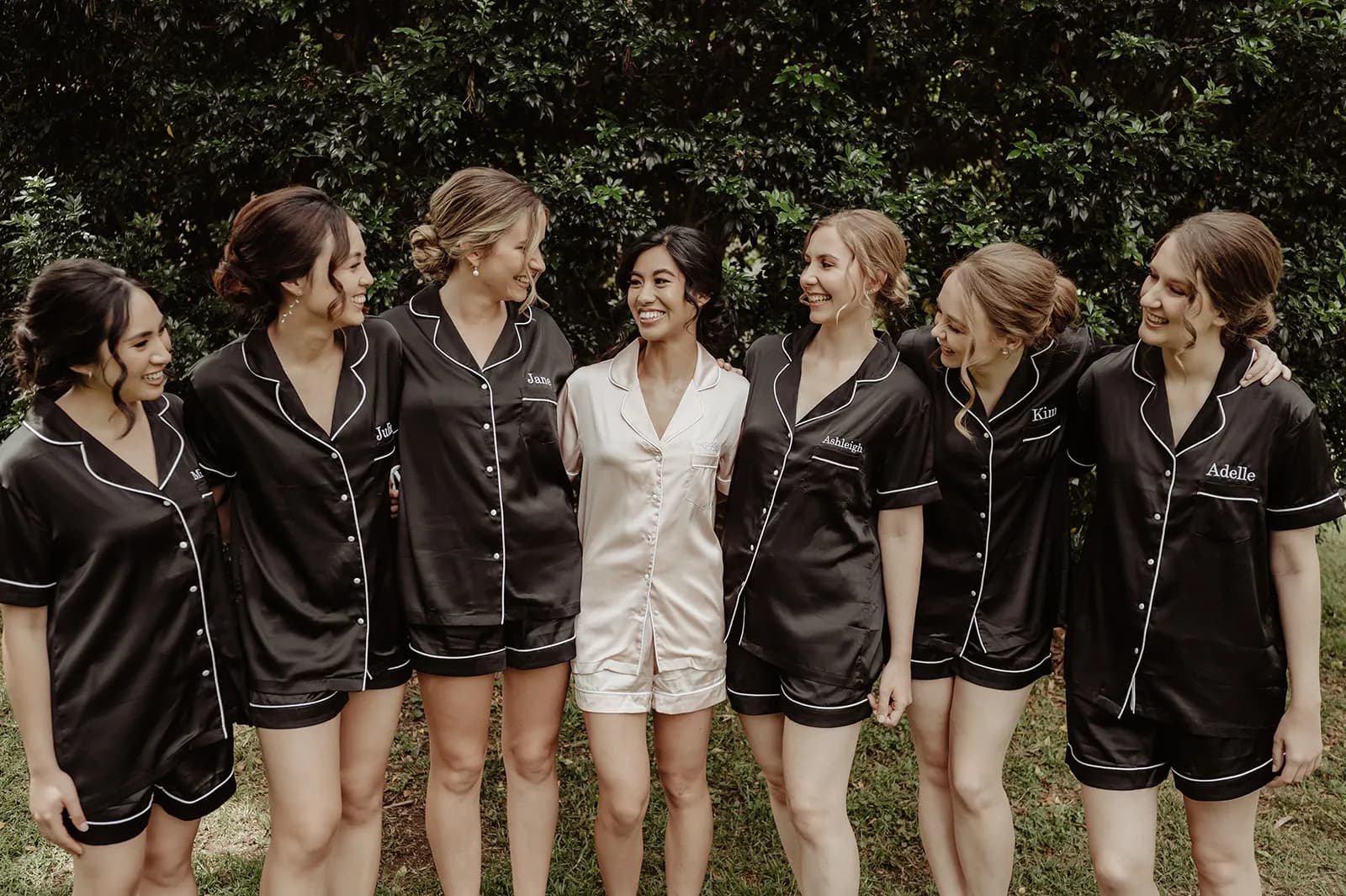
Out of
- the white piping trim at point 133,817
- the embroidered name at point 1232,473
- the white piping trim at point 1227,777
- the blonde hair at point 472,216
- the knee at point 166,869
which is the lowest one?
the knee at point 166,869

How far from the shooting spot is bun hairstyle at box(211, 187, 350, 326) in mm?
3244

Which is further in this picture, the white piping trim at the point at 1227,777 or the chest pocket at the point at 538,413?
the chest pocket at the point at 538,413

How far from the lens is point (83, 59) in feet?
19.9

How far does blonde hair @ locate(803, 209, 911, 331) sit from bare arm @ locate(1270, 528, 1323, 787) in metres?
1.39

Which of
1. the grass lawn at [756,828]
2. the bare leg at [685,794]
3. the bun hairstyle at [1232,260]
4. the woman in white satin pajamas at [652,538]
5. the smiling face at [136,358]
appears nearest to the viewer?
the smiling face at [136,358]

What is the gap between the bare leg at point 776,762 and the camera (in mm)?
3734

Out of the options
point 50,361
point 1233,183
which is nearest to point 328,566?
point 50,361

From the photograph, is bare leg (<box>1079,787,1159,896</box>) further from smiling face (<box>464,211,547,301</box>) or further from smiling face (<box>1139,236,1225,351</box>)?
smiling face (<box>464,211,547,301</box>)

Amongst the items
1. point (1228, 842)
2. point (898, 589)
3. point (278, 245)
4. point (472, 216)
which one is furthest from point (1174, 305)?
point (278, 245)

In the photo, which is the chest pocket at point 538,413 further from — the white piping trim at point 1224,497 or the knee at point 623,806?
the white piping trim at point 1224,497

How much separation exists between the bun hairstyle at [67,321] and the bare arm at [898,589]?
7.66 feet

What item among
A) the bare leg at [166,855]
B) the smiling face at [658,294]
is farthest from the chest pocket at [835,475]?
the bare leg at [166,855]

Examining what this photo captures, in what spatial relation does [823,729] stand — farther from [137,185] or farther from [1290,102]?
[137,185]

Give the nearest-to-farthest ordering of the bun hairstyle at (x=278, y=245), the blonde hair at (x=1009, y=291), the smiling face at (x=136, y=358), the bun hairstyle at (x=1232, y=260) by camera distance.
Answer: the smiling face at (x=136, y=358), the bun hairstyle at (x=1232, y=260), the bun hairstyle at (x=278, y=245), the blonde hair at (x=1009, y=291)
